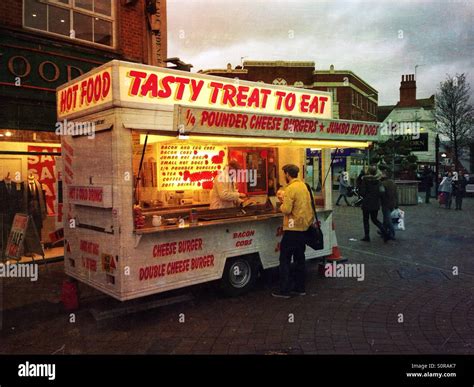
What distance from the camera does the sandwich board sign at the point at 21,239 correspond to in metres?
7.46

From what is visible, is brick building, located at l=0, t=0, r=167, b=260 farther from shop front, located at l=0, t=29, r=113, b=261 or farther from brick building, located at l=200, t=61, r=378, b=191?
brick building, located at l=200, t=61, r=378, b=191

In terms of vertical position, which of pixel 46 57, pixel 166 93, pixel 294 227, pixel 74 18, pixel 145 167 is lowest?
pixel 294 227

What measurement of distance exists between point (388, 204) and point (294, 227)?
5.80 m

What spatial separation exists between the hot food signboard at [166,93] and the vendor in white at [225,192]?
1502 millimetres

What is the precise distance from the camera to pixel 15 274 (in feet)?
25.2

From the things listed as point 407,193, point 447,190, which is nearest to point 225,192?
point 447,190

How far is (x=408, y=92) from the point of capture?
4581 cm

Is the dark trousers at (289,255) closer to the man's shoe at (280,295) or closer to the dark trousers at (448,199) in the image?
the man's shoe at (280,295)

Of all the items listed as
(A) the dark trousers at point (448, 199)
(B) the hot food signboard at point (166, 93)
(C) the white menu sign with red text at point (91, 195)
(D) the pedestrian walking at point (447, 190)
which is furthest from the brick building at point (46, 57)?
(A) the dark trousers at point (448, 199)

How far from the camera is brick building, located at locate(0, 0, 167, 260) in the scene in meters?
8.07

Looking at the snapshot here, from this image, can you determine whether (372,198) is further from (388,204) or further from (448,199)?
(448,199)
